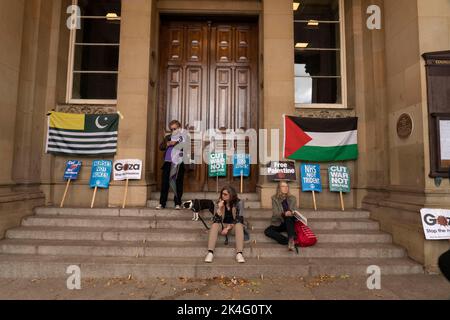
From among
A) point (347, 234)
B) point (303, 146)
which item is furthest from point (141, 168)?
point (347, 234)

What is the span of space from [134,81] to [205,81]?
221 centimetres

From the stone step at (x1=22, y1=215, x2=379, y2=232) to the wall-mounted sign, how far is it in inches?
81.8

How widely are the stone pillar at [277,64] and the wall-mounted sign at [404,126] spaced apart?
257 cm

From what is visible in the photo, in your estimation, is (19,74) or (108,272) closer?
(108,272)

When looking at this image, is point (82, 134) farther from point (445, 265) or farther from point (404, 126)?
point (445, 265)

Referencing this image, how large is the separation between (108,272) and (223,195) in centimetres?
248

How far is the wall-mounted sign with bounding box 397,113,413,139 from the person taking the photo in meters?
6.45

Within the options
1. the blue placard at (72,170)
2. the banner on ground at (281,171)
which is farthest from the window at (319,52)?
the blue placard at (72,170)

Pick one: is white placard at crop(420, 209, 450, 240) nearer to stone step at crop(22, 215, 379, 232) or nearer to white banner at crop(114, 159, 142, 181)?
stone step at crop(22, 215, 379, 232)

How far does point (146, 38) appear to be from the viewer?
27.5 ft

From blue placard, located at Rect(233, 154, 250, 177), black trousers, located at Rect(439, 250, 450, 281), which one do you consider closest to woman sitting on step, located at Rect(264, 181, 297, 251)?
blue placard, located at Rect(233, 154, 250, 177)

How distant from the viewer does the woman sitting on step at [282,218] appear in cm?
608

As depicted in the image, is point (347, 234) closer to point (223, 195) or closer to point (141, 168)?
point (223, 195)
